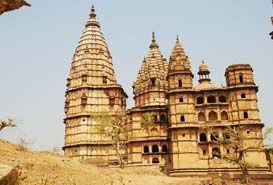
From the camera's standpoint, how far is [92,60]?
5338 centimetres

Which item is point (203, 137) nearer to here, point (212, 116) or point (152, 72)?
point (212, 116)

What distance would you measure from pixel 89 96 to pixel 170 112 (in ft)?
48.5

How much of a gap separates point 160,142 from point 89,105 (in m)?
12.7

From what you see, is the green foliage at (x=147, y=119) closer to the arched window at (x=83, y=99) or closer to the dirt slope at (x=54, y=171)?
the arched window at (x=83, y=99)

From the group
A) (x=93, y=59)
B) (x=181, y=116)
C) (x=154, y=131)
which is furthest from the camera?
(x=93, y=59)

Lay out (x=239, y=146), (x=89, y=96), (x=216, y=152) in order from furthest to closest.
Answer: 1. (x=89, y=96)
2. (x=216, y=152)
3. (x=239, y=146)

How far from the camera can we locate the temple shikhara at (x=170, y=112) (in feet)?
128

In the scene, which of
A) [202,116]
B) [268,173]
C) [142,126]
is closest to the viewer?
[268,173]

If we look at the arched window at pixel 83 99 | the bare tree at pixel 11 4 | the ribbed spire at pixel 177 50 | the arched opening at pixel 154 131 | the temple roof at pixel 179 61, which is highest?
the ribbed spire at pixel 177 50

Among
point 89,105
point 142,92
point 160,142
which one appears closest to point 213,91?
point 160,142

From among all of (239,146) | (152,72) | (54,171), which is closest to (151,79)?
(152,72)

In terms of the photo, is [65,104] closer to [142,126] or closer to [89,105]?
[89,105]

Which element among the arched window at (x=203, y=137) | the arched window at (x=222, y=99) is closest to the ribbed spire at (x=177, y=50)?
the arched window at (x=222, y=99)

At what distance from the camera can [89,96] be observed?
51.0 m
